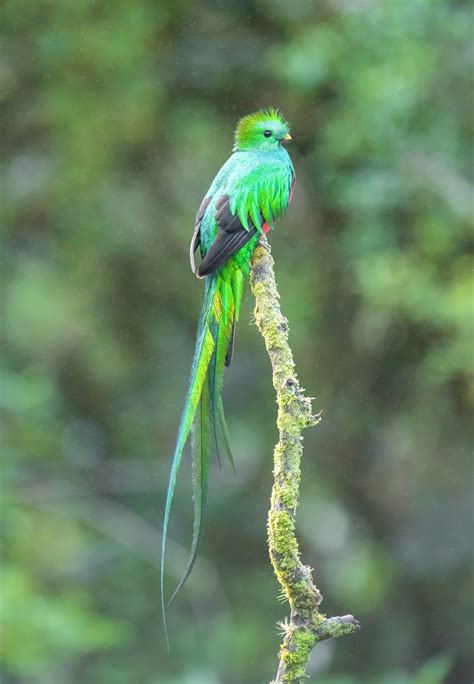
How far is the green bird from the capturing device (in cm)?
166

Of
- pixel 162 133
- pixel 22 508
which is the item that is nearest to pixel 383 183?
pixel 162 133

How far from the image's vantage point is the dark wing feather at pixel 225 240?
1978mm

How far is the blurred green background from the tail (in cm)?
305

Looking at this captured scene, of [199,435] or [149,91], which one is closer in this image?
[199,435]

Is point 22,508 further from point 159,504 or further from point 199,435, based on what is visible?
point 199,435

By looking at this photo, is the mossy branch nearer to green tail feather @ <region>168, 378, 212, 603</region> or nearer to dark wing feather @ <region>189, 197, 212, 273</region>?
green tail feather @ <region>168, 378, 212, 603</region>

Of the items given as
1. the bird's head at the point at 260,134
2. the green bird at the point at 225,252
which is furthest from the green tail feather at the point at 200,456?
the bird's head at the point at 260,134

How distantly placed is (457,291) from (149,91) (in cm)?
221

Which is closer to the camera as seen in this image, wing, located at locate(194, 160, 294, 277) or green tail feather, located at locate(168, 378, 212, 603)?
green tail feather, located at locate(168, 378, 212, 603)

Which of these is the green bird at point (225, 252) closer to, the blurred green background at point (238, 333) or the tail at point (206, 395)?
the tail at point (206, 395)

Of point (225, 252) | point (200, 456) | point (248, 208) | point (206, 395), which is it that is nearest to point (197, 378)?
point (206, 395)

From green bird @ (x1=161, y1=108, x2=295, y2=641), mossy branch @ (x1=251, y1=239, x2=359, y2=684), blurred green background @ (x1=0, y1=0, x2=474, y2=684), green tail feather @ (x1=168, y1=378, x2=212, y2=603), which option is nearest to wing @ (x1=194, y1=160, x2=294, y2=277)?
green bird @ (x1=161, y1=108, x2=295, y2=641)

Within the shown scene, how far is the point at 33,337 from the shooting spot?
6496mm

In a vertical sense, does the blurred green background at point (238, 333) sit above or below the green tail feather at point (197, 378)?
above
